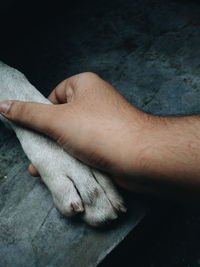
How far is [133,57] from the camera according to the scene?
4.18 ft

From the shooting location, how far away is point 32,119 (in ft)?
3.06

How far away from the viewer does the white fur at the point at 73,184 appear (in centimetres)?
85

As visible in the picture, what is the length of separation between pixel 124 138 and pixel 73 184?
0.65ft

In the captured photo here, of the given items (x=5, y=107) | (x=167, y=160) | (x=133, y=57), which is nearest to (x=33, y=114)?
(x=5, y=107)

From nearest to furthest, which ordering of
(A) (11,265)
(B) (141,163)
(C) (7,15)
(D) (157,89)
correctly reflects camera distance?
(B) (141,163) → (A) (11,265) → (D) (157,89) → (C) (7,15)

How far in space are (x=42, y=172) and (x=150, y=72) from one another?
1.88ft

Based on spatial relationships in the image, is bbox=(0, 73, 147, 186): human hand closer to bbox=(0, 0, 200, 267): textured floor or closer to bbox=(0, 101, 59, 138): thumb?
bbox=(0, 101, 59, 138): thumb

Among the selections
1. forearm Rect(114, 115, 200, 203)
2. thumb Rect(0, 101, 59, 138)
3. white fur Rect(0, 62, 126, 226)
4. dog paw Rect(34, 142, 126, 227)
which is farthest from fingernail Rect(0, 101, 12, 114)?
forearm Rect(114, 115, 200, 203)

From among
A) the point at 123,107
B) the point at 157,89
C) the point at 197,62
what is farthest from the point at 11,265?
the point at 197,62

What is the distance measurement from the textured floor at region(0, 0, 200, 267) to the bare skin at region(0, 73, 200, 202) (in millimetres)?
201

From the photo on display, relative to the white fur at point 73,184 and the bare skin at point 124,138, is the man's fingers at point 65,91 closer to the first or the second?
the bare skin at point 124,138

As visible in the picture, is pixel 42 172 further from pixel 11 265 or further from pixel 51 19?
pixel 51 19

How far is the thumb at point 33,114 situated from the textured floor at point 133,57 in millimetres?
196

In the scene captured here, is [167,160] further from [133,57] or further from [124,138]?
[133,57]
